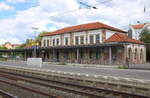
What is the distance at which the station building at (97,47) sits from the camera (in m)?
36.7

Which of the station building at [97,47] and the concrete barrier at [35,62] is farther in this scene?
the station building at [97,47]

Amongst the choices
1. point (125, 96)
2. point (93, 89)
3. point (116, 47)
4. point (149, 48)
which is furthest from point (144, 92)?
point (149, 48)

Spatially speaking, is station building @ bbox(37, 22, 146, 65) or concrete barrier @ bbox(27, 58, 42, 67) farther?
station building @ bbox(37, 22, 146, 65)

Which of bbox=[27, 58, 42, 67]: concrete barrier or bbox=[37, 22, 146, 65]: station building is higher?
bbox=[37, 22, 146, 65]: station building

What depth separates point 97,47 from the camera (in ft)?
129

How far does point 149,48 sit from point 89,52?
1880 cm

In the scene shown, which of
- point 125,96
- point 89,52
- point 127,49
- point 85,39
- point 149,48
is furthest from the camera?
point 149,48

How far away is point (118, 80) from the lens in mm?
13867

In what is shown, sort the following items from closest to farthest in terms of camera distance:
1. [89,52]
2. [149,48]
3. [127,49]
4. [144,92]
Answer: [144,92]
[127,49]
[89,52]
[149,48]

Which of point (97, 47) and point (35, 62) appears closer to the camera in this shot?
point (35, 62)

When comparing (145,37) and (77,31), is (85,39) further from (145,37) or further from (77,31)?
(145,37)

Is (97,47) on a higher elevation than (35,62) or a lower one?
higher

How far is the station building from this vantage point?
36.7m

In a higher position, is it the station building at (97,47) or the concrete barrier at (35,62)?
the station building at (97,47)
